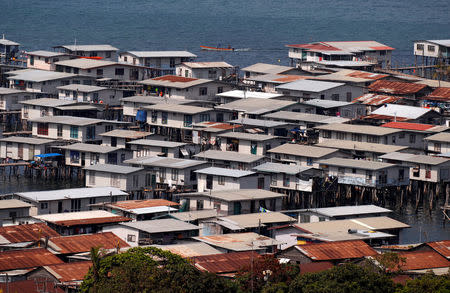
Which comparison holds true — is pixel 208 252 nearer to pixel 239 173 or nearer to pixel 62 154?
pixel 239 173

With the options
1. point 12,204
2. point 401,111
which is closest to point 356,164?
point 401,111

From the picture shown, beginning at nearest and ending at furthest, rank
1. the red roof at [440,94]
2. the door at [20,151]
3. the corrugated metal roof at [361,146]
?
the corrugated metal roof at [361,146], the door at [20,151], the red roof at [440,94]

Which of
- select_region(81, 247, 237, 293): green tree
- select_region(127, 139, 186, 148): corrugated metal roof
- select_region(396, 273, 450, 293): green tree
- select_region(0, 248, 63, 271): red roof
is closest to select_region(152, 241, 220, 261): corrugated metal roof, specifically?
select_region(81, 247, 237, 293): green tree

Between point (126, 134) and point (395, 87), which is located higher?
point (395, 87)

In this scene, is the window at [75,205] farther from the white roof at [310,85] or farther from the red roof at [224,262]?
the white roof at [310,85]

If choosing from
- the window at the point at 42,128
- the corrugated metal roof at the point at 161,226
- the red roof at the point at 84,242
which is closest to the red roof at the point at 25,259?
the red roof at the point at 84,242

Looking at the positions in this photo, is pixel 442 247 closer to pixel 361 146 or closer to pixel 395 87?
pixel 361 146
